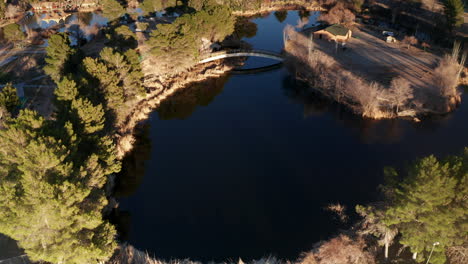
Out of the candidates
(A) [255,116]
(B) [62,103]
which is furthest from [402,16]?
(B) [62,103]

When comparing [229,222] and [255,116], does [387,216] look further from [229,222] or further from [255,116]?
[255,116]

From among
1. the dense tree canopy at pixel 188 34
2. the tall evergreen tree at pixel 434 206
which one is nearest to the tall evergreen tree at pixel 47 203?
the tall evergreen tree at pixel 434 206

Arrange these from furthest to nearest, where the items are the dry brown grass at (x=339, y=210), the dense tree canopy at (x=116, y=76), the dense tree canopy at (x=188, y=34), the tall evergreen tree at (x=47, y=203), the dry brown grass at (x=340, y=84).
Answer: the dense tree canopy at (x=188, y=34)
the dry brown grass at (x=340, y=84)
the dense tree canopy at (x=116, y=76)
the dry brown grass at (x=339, y=210)
the tall evergreen tree at (x=47, y=203)

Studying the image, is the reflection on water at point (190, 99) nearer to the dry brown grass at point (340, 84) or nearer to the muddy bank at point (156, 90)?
the muddy bank at point (156, 90)

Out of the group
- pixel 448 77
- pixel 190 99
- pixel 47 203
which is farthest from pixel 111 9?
pixel 448 77

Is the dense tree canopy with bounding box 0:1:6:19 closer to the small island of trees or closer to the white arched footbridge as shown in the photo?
the small island of trees

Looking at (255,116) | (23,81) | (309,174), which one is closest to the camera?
(309,174)

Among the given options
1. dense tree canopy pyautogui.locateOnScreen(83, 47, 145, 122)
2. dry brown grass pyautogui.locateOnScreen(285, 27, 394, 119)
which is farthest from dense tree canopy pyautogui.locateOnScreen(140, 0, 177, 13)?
dense tree canopy pyautogui.locateOnScreen(83, 47, 145, 122)
